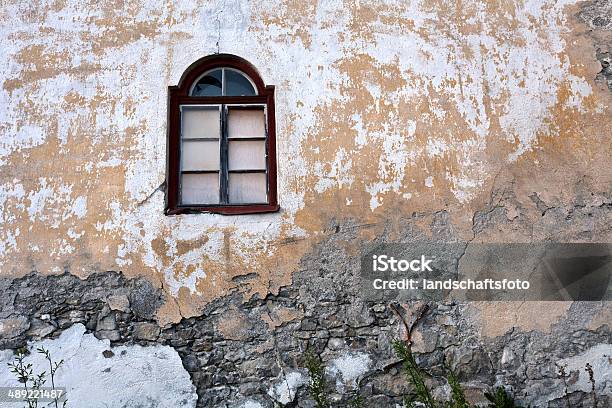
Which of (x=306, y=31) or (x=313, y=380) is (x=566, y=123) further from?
(x=313, y=380)

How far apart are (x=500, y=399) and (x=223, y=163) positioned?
2757 millimetres

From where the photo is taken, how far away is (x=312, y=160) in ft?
17.5

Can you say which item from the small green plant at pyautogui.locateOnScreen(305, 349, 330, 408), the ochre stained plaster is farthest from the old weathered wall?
the small green plant at pyautogui.locateOnScreen(305, 349, 330, 408)

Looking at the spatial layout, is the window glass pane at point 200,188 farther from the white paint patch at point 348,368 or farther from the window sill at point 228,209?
the white paint patch at point 348,368

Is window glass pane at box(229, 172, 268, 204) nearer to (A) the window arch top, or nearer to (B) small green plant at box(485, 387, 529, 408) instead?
(A) the window arch top

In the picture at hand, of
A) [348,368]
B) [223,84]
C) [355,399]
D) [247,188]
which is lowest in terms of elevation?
[355,399]

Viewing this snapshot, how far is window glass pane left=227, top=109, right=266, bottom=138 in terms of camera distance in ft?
18.1

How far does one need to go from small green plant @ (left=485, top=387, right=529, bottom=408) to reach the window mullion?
2505mm

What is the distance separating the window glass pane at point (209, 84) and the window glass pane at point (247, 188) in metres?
0.77

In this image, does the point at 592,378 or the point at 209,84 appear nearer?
the point at 592,378

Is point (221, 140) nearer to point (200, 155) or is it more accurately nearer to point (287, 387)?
point (200, 155)

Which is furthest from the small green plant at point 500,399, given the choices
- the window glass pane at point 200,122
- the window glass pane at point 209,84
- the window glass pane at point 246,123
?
the window glass pane at point 209,84

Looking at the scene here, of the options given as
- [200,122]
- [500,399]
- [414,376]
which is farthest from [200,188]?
[500,399]

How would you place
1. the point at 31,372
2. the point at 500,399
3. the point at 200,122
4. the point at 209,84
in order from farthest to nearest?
1. the point at 209,84
2. the point at 200,122
3. the point at 31,372
4. the point at 500,399
